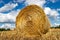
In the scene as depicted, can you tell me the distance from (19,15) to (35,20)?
26.9 inches

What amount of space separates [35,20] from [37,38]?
167 centimetres

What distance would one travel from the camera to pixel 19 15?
8555 millimetres

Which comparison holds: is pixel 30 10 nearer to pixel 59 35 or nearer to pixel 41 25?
pixel 41 25

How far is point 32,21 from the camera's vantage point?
27.7 feet

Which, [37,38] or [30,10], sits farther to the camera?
[30,10]

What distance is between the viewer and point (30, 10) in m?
8.44

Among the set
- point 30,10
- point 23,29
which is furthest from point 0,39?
point 30,10

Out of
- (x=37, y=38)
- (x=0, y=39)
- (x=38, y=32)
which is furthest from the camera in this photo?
(x=38, y=32)

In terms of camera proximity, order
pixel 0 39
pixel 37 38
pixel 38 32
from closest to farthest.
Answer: pixel 37 38 → pixel 0 39 → pixel 38 32

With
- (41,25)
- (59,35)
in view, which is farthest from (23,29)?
(59,35)

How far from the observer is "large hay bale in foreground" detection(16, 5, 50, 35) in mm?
8191

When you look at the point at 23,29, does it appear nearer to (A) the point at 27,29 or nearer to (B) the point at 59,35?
(A) the point at 27,29

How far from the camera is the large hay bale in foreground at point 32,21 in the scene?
8.19m

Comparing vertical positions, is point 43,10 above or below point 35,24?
above
